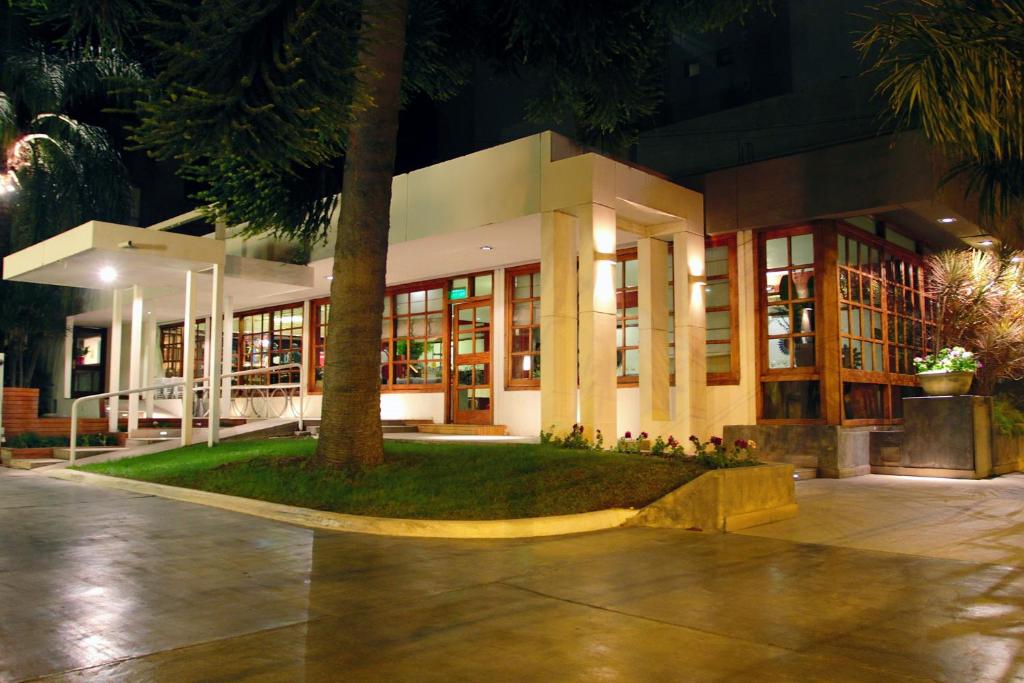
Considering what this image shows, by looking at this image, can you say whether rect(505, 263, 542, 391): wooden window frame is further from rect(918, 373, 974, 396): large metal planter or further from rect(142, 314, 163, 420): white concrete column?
rect(142, 314, 163, 420): white concrete column

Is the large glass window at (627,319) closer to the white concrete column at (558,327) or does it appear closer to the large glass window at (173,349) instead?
the white concrete column at (558,327)

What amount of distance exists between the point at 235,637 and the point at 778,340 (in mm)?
11474

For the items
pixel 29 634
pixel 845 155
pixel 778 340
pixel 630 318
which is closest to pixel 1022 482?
pixel 778 340

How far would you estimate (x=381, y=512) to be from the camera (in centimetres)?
855

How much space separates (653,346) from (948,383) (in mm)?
4760

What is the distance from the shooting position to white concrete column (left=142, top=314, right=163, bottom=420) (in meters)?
24.8

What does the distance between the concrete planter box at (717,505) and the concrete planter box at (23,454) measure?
1306 cm

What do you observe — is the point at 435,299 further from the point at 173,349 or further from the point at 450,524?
the point at 173,349

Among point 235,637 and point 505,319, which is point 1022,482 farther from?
point 235,637

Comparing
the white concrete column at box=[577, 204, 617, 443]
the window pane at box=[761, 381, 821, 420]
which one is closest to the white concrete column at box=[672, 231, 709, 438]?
the window pane at box=[761, 381, 821, 420]

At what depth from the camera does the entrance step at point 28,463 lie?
49.8 ft

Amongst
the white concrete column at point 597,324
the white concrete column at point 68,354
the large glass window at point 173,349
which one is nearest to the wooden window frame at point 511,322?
Result: the white concrete column at point 597,324

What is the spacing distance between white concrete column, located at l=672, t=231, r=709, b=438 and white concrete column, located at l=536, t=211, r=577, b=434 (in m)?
2.32

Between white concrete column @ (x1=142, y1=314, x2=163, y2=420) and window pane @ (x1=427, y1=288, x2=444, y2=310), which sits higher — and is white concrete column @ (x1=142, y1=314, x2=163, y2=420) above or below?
below
